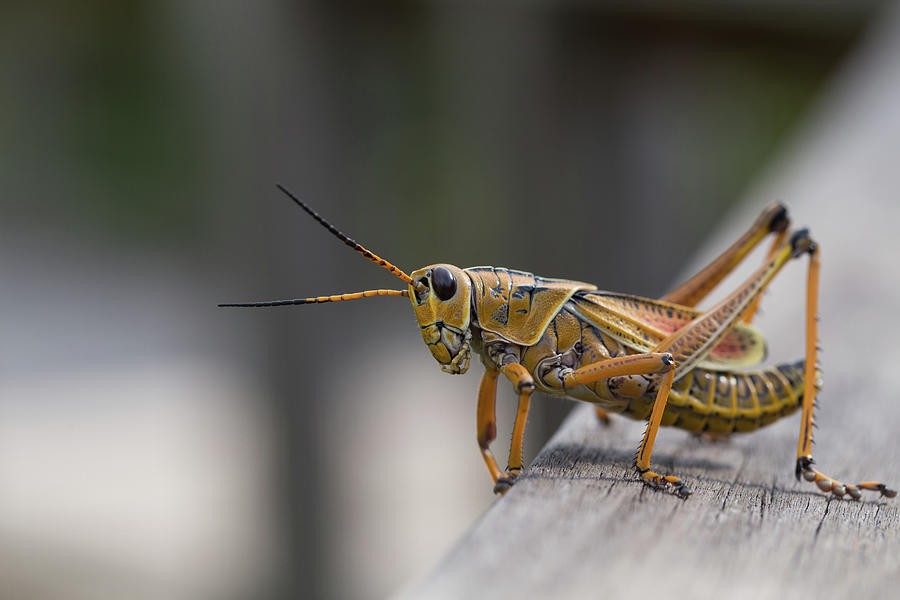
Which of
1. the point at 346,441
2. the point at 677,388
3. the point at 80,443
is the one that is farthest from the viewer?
the point at 80,443

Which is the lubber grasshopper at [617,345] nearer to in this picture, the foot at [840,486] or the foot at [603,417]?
the foot at [603,417]

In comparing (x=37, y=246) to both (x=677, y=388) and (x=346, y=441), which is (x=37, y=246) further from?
(x=677, y=388)

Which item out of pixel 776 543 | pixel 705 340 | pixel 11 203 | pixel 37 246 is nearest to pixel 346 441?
pixel 705 340

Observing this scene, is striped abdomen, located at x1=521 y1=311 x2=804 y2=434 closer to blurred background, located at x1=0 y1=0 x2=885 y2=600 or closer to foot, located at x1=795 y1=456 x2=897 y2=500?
foot, located at x1=795 y1=456 x2=897 y2=500

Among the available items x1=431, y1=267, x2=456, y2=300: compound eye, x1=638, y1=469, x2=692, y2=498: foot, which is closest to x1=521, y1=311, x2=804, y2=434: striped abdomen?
x1=431, y1=267, x2=456, y2=300: compound eye

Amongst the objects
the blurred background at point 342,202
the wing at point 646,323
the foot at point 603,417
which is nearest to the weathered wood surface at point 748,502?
the foot at point 603,417

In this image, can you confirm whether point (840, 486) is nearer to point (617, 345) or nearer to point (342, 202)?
point (617, 345)
